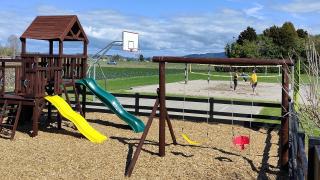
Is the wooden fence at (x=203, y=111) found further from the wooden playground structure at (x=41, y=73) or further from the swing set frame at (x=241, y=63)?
the swing set frame at (x=241, y=63)

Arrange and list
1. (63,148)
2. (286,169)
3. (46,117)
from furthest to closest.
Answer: (46,117) → (63,148) → (286,169)

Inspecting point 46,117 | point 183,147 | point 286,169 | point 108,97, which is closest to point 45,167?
point 183,147

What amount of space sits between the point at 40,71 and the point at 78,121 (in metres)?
1.63

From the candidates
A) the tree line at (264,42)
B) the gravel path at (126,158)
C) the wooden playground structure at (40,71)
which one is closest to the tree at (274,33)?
the tree line at (264,42)

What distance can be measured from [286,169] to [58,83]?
665cm

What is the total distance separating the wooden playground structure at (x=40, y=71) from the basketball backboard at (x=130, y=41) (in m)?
10.1

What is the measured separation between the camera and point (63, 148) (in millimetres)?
9570

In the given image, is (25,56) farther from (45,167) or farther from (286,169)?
(286,169)

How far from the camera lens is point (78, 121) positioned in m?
11.0

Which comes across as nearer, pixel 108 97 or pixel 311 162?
pixel 311 162

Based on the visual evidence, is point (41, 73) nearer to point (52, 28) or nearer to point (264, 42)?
point (52, 28)

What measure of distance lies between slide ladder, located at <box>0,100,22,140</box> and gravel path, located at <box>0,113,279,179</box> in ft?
0.92

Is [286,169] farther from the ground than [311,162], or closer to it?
closer to it

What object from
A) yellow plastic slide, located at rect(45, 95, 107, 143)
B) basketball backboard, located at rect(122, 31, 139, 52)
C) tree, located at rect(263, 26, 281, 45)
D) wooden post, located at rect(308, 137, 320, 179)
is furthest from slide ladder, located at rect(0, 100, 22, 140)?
tree, located at rect(263, 26, 281, 45)
